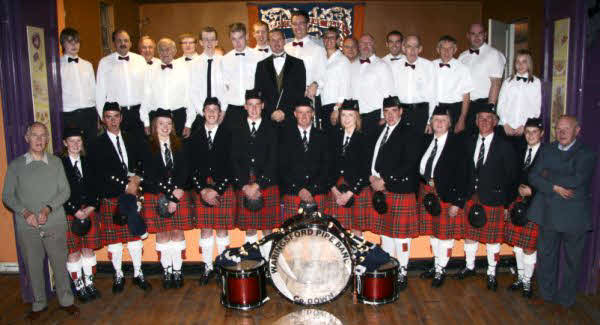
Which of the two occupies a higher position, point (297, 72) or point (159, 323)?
point (297, 72)

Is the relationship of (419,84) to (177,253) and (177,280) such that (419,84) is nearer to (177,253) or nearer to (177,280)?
(177,253)

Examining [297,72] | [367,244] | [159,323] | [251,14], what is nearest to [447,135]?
[367,244]

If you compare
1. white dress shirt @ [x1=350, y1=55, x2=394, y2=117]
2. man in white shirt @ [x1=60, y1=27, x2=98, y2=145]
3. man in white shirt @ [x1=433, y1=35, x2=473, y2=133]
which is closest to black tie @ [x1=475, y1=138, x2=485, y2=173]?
man in white shirt @ [x1=433, y1=35, x2=473, y2=133]

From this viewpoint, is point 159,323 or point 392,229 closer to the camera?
point 159,323

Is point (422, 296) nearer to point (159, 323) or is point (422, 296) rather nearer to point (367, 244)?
point (367, 244)

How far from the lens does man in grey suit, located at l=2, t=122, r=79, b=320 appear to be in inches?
180

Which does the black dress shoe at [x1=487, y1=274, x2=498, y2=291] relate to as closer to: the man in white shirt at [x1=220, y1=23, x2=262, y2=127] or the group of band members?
the group of band members

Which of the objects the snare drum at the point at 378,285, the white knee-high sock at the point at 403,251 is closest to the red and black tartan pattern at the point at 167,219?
the snare drum at the point at 378,285

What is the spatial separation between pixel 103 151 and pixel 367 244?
9.08 ft

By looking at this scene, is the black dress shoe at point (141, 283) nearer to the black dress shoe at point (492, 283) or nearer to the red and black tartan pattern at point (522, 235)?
the black dress shoe at point (492, 283)

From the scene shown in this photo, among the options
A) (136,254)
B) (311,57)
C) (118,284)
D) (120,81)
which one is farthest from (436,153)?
(120,81)

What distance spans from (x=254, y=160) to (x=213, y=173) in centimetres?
45

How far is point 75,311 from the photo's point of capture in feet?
15.8

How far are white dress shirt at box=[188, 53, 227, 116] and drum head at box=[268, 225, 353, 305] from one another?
2.39m
